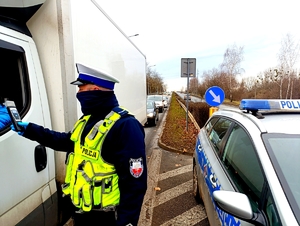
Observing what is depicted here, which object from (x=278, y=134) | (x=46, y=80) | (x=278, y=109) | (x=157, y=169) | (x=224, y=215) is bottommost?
(x=157, y=169)

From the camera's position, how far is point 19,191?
1.57 m

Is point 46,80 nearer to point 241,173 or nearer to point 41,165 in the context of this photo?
point 41,165

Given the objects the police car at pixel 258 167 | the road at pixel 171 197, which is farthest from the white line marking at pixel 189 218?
the police car at pixel 258 167

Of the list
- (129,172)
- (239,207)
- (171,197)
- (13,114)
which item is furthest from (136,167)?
(171,197)

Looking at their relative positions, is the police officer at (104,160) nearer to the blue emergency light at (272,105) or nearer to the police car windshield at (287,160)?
the police car windshield at (287,160)

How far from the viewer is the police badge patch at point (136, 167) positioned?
4.74 feet

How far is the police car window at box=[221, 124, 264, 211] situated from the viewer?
5.03ft

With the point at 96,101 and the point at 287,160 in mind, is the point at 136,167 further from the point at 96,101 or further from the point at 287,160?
the point at 287,160

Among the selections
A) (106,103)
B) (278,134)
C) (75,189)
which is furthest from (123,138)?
(278,134)

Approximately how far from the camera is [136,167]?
1.45m

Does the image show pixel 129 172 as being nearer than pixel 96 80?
Yes

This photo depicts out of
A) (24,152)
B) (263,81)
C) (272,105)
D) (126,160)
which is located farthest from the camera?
(263,81)

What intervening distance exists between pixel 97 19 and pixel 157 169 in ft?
12.1

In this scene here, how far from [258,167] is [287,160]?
195 mm
